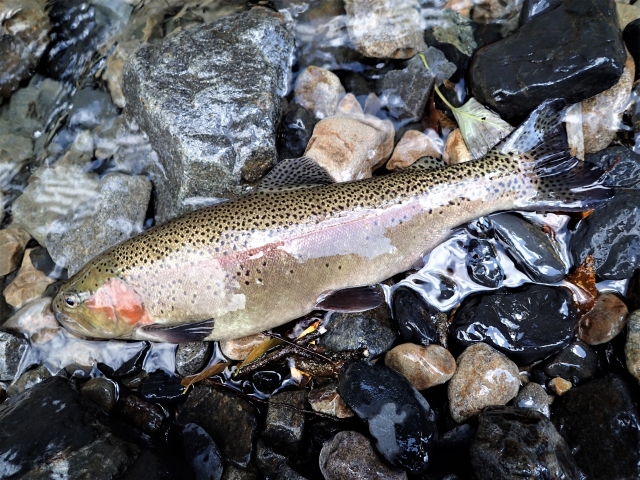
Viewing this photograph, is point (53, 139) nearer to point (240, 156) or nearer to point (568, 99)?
point (240, 156)

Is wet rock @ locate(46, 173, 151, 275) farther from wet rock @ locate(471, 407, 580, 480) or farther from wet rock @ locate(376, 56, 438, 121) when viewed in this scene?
wet rock @ locate(471, 407, 580, 480)

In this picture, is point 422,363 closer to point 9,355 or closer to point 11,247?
point 9,355

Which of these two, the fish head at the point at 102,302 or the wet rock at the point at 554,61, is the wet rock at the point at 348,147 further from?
the fish head at the point at 102,302

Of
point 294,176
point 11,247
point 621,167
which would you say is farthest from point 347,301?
point 11,247

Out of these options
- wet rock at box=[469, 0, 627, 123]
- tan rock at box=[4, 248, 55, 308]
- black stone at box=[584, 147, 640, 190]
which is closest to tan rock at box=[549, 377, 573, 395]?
black stone at box=[584, 147, 640, 190]

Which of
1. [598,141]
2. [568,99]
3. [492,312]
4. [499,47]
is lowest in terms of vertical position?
[492,312]

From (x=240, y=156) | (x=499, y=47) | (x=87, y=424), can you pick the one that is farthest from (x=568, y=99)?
(x=87, y=424)

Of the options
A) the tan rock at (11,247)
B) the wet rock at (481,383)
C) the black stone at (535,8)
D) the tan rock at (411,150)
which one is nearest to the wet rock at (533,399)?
the wet rock at (481,383)
